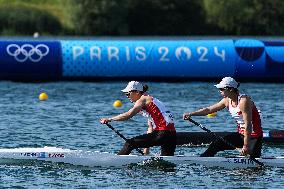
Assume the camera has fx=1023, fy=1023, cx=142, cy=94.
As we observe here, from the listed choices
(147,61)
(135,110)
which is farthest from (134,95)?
(147,61)

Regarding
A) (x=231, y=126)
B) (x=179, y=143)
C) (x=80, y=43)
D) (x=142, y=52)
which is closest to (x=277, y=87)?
(x=142, y=52)

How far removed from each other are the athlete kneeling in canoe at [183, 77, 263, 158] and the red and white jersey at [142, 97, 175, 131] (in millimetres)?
392

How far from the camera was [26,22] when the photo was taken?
84.1 metres

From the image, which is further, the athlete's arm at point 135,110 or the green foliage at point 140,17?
the green foliage at point 140,17

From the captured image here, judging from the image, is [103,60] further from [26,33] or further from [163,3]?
[163,3]

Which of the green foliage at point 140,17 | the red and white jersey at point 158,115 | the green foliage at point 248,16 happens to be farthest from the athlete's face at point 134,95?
the green foliage at point 140,17

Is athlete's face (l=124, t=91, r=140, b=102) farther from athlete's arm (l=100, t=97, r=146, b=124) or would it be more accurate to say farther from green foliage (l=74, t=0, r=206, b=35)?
green foliage (l=74, t=0, r=206, b=35)

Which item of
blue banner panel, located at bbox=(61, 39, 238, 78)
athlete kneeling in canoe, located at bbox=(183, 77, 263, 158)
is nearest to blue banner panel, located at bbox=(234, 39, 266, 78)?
blue banner panel, located at bbox=(61, 39, 238, 78)

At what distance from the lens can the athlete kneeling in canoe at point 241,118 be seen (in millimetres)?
19562

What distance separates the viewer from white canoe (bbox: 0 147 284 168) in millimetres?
19984

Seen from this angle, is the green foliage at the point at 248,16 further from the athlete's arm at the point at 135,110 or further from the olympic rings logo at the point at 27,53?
the athlete's arm at the point at 135,110

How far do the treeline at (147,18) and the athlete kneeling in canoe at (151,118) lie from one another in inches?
2511

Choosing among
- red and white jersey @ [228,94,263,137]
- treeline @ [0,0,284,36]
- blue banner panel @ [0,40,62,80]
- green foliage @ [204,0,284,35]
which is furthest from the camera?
green foliage @ [204,0,284,35]

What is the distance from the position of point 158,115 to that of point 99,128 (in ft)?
25.4
